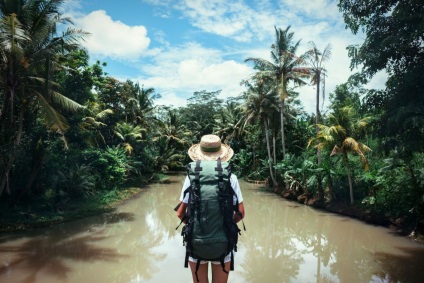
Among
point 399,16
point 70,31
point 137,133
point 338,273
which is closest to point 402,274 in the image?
point 338,273

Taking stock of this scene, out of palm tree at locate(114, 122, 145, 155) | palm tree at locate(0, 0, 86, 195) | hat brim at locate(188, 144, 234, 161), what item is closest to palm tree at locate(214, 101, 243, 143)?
palm tree at locate(114, 122, 145, 155)

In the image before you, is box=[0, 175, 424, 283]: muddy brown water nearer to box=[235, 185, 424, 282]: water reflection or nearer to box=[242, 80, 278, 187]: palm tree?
box=[235, 185, 424, 282]: water reflection

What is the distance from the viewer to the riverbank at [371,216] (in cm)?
961

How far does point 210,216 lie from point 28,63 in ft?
30.8

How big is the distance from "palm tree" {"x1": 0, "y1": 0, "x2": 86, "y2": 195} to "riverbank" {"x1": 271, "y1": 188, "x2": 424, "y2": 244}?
36.3 ft

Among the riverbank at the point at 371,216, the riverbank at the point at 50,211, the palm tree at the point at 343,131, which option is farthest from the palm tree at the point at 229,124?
the riverbank at the point at 50,211

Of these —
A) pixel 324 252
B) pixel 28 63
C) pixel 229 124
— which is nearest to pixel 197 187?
pixel 324 252

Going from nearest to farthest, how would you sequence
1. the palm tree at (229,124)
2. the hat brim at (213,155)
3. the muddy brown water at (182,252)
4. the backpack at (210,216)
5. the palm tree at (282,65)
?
the backpack at (210,216) → the hat brim at (213,155) → the muddy brown water at (182,252) → the palm tree at (282,65) → the palm tree at (229,124)

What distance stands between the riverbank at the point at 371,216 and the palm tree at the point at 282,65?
476 cm

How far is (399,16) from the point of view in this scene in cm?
642

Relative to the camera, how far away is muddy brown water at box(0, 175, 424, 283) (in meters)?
6.62

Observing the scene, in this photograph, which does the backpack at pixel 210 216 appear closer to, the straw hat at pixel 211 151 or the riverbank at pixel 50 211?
the straw hat at pixel 211 151

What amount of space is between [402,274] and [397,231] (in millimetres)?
3991

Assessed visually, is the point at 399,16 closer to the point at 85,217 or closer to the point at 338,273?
the point at 338,273
